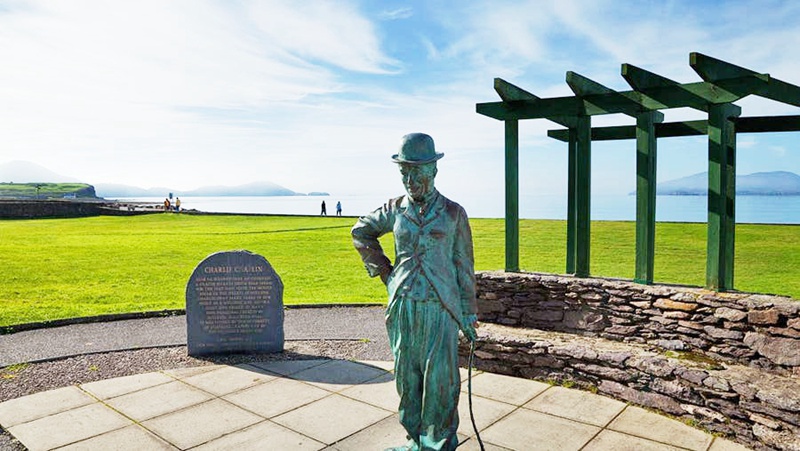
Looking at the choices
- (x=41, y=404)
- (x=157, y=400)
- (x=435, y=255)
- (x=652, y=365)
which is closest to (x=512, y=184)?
(x=652, y=365)

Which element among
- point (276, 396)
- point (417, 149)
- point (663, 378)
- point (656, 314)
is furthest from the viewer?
point (656, 314)

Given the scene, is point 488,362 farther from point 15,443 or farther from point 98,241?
point 98,241

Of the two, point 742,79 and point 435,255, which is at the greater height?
point 742,79

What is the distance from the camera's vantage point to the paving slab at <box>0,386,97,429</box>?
5527 millimetres

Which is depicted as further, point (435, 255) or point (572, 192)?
point (572, 192)

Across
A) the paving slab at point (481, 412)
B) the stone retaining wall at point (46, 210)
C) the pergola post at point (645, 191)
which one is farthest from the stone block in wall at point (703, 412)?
the stone retaining wall at point (46, 210)

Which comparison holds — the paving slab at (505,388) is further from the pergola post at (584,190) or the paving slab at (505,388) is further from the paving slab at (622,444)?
the pergola post at (584,190)

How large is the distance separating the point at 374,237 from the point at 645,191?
5.18 m

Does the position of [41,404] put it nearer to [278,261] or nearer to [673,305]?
[673,305]

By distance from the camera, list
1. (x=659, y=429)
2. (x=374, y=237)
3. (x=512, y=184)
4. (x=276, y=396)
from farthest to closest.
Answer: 1. (x=512, y=184)
2. (x=276, y=396)
3. (x=659, y=429)
4. (x=374, y=237)

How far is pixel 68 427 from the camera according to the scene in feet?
17.3

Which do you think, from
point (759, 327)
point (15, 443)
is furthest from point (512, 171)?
point (15, 443)

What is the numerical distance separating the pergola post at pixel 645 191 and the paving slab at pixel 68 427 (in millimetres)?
6650

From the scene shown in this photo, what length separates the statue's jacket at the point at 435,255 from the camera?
3627mm
